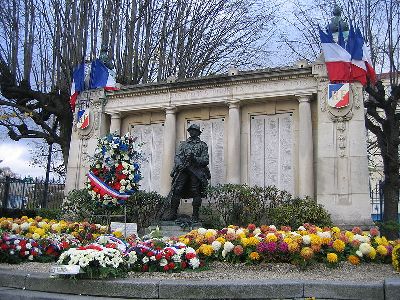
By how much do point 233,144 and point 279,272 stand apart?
24.7 feet

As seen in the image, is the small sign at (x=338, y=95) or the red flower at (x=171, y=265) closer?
the red flower at (x=171, y=265)

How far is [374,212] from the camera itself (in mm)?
24078

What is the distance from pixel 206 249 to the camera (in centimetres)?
799

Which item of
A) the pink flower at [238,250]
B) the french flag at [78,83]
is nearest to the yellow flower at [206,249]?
the pink flower at [238,250]

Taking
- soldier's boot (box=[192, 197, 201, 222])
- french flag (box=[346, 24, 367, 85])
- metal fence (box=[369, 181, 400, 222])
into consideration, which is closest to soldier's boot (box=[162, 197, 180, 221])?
soldier's boot (box=[192, 197, 201, 222])

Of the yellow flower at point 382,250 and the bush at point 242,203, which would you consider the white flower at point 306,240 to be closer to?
the yellow flower at point 382,250

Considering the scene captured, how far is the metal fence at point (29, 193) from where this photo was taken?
22.4 metres

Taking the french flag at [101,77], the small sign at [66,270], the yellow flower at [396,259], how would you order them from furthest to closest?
the french flag at [101,77], the yellow flower at [396,259], the small sign at [66,270]

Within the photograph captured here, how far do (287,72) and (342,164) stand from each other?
3.42 meters

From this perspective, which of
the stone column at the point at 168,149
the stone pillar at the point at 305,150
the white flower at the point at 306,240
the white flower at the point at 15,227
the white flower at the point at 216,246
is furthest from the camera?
the stone column at the point at 168,149

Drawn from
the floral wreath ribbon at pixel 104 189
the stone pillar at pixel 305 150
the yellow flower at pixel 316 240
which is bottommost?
the yellow flower at pixel 316 240

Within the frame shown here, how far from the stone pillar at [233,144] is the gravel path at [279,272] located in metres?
6.58

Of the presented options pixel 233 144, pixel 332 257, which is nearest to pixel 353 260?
pixel 332 257

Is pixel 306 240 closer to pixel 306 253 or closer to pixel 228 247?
pixel 306 253
